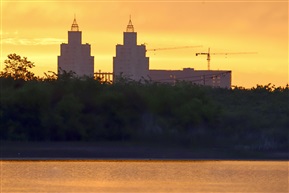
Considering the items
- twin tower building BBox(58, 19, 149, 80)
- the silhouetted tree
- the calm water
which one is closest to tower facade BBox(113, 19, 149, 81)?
twin tower building BBox(58, 19, 149, 80)

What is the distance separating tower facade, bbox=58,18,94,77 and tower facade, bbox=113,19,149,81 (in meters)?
2.83

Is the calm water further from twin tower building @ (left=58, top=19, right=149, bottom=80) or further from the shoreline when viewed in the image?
twin tower building @ (left=58, top=19, right=149, bottom=80)

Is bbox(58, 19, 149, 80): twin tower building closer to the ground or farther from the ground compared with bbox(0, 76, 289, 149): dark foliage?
farther from the ground

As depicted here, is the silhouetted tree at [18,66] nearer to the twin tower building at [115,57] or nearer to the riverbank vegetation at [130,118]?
the riverbank vegetation at [130,118]

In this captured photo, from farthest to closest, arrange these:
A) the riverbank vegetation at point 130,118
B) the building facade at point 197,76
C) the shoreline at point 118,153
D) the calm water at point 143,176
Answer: the building facade at point 197,76, the riverbank vegetation at point 130,118, the shoreline at point 118,153, the calm water at point 143,176

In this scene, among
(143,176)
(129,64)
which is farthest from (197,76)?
(143,176)

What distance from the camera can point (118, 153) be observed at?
5028cm

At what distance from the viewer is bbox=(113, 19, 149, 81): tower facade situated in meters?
110

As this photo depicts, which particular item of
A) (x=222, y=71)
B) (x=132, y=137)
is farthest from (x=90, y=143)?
(x=222, y=71)

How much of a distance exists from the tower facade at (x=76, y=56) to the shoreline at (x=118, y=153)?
53912 mm

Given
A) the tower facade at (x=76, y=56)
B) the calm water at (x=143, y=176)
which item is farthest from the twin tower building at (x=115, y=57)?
the calm water at (x=143, y=176)

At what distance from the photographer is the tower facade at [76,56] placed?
356 feet

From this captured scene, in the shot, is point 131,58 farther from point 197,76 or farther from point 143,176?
point 143,176

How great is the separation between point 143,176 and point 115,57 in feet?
233
